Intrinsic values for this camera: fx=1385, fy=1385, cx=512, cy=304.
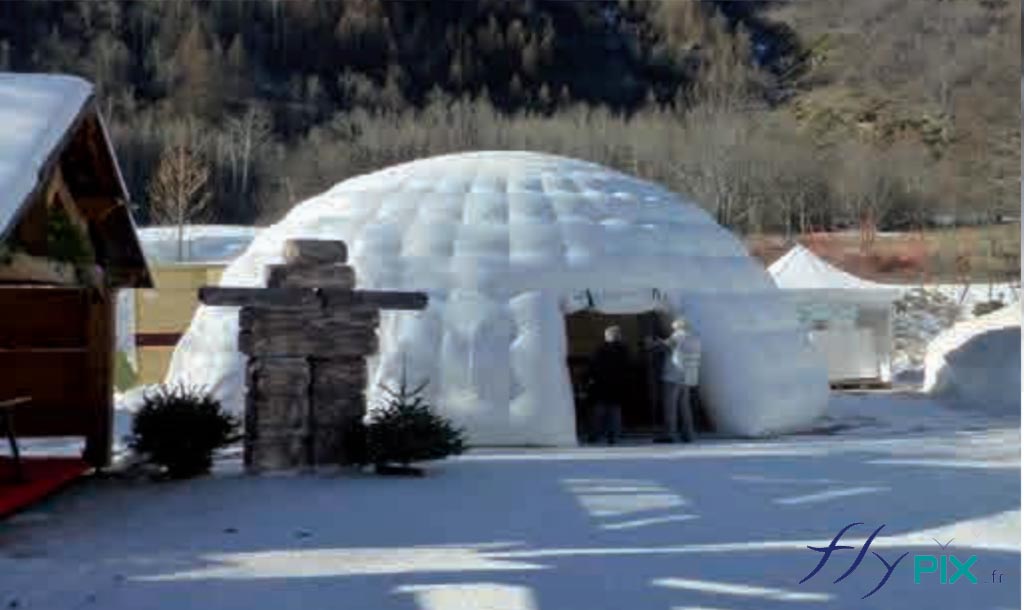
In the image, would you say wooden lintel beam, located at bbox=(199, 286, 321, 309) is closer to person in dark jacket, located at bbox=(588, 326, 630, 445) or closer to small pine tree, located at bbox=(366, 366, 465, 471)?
small pine tree, located at bbox=(366, 366, 465, 471)

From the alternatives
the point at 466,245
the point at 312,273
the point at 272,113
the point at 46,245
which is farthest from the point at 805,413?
the point at 272,113

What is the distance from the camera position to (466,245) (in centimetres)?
1470

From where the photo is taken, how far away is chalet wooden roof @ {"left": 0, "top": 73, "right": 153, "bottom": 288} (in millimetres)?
7141

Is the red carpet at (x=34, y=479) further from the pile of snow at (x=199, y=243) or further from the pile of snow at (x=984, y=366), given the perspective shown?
the pile of snow at (x=199, y=243)

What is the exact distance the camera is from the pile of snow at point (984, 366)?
61.3ft

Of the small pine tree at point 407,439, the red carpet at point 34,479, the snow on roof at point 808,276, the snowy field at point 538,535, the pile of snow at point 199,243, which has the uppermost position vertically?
the pile of snow at point 199,243

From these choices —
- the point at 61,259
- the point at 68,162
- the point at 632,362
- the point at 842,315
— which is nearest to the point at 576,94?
the point at 842,315

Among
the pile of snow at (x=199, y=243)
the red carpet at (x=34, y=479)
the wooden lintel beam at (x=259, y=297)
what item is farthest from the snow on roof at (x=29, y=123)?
the pile of snow at (x=199, y=243)

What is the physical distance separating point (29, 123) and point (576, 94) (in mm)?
79533

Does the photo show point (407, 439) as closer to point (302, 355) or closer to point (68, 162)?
point (302, 355)

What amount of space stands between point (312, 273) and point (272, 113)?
214ft

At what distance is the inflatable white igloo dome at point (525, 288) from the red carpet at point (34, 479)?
3.10 meters

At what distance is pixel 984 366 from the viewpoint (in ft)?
62.9

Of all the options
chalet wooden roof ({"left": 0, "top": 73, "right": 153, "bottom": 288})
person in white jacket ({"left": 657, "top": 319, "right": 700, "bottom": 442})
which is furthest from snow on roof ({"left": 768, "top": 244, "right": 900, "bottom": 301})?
chalet wooden roof ({"left": 0, "top": 73, "right": 153, "bottom": 288})
